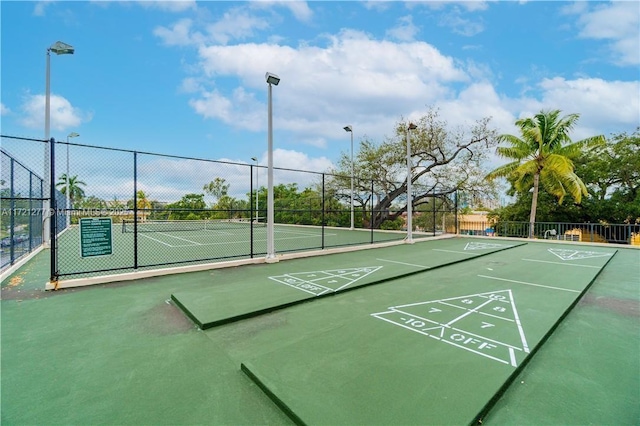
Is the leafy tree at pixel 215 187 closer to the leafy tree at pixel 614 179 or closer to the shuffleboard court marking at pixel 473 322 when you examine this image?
the shuffleboard court marking at pixel 473 322

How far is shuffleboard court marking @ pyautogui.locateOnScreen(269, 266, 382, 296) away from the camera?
5496 millimetres

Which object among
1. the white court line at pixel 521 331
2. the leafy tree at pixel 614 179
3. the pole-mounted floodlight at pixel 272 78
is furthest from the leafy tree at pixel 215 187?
the leafy tree at pixel 614 179

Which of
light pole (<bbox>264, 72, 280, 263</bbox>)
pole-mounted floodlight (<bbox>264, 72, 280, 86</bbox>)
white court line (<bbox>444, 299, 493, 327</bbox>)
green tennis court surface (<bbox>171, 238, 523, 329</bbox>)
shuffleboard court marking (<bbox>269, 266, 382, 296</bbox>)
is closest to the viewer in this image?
white court line (<bbox>444, 299, 493, 327</bbox>)

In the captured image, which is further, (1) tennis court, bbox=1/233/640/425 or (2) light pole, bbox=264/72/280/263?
(2) light pole, bbox=264/72/280/263

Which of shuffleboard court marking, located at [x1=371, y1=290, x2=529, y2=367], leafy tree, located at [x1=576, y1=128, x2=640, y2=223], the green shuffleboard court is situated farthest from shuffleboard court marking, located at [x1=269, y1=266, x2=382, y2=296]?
leafy tree, located at [x1=576, y1=128, x2=640, y2=223]

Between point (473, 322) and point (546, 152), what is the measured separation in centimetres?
1755

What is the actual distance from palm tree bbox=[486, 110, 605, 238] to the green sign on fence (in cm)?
1903

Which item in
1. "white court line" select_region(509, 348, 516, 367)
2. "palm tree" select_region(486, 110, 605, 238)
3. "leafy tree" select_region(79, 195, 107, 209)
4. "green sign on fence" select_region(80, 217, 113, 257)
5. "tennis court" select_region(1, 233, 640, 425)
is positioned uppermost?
"palm tree" select_region(486, 110, 605, 238)

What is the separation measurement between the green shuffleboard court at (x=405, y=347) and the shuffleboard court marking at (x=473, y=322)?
0.04 ft

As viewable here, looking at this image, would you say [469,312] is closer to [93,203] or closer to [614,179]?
[93,203]

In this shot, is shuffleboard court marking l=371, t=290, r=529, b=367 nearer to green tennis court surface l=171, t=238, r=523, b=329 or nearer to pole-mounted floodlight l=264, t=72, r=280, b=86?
green tennis court surface l=171, t=238, r=523, b=329

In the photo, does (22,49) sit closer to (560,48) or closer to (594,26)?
(594,26)

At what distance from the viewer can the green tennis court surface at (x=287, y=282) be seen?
13.9 ft

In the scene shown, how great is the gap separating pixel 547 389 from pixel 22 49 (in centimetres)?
1570
